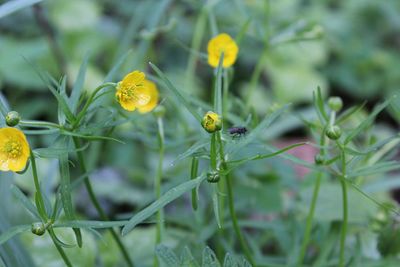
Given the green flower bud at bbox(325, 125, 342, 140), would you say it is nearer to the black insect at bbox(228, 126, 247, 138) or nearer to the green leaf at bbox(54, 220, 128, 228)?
the black insect at bbox(228, 126, 247, 138)

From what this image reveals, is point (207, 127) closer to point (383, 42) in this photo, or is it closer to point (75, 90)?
point (75, 90)

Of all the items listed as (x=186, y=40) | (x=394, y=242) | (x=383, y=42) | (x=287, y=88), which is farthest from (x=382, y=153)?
(x=383, y=42)

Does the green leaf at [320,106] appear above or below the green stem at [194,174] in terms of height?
above

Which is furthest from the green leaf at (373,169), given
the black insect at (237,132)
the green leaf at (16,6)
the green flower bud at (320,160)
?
the green leaf at (16,6)

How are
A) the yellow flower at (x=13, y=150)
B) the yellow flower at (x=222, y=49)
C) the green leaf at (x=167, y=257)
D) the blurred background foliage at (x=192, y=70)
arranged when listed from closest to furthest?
the yellow flower at (x=13, y=150), the green leaf at (x=167, y=257), the yellow flower at (x=222, y=49), the blurred background foliage at (x=192, y=70)

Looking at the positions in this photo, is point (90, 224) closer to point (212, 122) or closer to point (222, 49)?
point (212, 122)

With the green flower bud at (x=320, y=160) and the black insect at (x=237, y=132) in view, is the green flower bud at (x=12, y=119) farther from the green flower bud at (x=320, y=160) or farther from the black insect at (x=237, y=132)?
the green flower bud at (x=320, y=160)

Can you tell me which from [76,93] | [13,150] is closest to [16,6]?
[76,93]
